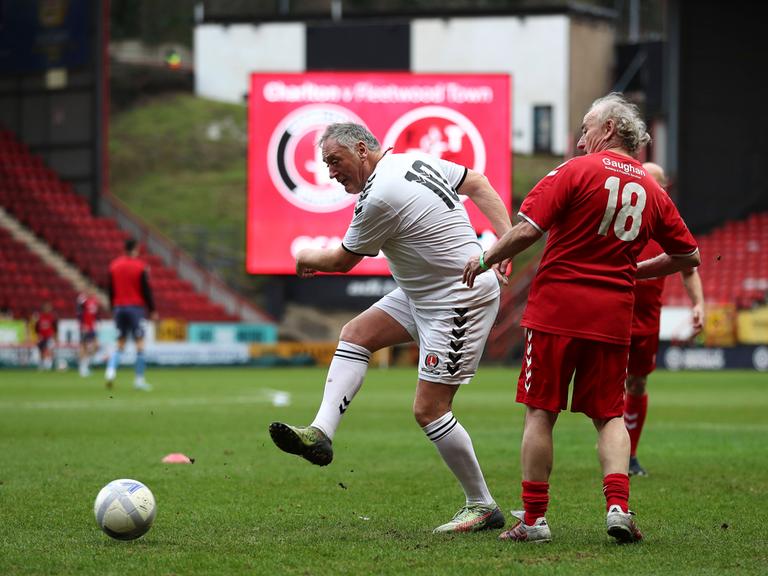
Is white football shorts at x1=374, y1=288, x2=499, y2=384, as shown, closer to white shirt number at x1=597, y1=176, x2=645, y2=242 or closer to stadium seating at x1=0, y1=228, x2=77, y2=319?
white shirt number at x1=597, y1=176, x2=645, y2=242

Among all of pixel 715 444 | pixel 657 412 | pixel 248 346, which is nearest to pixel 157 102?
pixel 248 346

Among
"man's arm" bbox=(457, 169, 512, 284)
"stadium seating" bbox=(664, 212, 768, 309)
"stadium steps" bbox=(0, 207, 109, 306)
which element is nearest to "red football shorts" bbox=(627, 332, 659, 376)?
"man's arm" bbox=(457, 169, 512, 284)

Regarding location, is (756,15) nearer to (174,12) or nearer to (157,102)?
(157,102)

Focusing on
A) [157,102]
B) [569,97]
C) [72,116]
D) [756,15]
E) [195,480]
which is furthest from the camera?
[157,102]

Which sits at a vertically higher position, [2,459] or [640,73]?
[640,73]

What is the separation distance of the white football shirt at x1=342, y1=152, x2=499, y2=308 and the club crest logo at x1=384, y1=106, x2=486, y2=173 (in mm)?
23485

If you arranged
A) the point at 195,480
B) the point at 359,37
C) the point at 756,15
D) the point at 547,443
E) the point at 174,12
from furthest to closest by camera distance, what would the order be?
the point at 174,12
the point at 359,37
the point at 756,15
the point at 195,480
the point at 547,443

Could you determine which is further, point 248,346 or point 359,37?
point 359,37

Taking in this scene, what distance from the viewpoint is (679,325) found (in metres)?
30.9

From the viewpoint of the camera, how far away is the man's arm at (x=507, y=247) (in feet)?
19.9

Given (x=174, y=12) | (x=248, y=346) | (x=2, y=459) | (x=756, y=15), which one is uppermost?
(x=174, y=12)

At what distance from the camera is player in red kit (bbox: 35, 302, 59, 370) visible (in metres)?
29.2

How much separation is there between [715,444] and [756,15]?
2603 centimetres

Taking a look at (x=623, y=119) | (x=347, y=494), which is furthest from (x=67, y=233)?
(x=623, y=119)
